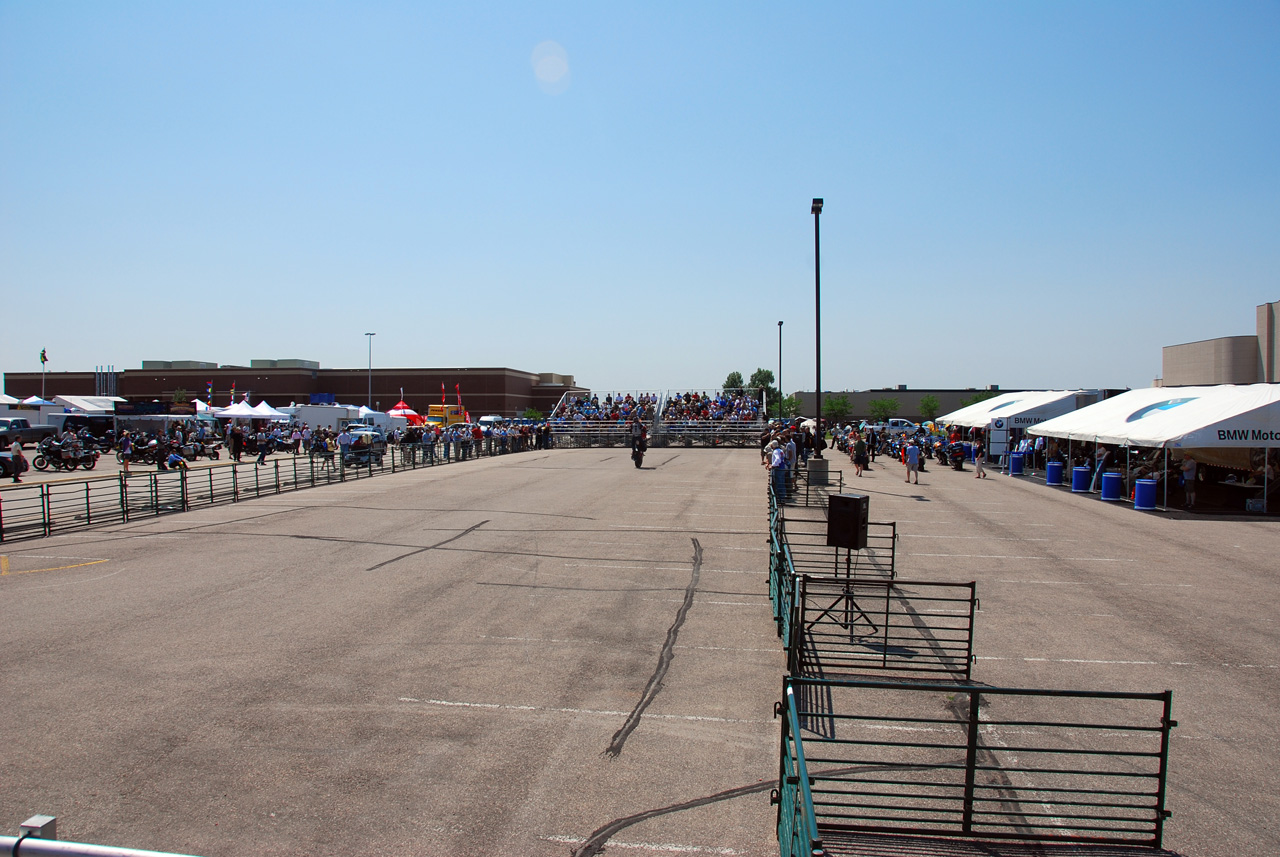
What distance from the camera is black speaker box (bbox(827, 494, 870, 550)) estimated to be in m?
9.04

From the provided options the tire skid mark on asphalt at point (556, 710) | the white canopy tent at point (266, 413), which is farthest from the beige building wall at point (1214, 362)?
the white canopy tent at point (266, 413)

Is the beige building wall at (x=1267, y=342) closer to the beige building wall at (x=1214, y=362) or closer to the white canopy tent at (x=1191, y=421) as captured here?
the beige building wall at (x=1214, y=362)

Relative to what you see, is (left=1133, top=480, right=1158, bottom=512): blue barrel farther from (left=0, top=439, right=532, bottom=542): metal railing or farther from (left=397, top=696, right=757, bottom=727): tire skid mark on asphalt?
(left=0, top=439, right=532, bottom=542): metal railing

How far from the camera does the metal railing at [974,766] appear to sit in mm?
4480

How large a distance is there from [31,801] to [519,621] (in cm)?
513

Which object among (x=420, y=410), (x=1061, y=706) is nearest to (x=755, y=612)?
(x=1061, y=706)

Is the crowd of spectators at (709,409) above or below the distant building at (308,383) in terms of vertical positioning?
below

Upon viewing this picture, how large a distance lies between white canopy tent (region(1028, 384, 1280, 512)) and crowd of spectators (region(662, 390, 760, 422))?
2677cm

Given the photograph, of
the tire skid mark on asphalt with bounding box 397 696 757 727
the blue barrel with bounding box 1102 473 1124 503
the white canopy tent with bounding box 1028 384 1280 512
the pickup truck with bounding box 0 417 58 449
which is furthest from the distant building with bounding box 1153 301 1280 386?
the pickup truck with bounding box 0 417 58 449

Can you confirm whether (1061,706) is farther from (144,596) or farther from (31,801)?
(144,596)

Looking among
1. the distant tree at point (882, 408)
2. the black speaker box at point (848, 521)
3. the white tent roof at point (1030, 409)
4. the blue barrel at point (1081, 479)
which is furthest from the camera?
the distant tree at point (882, 408)

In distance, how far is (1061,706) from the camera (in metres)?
6.99

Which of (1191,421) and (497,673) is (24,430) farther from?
(1191,421)

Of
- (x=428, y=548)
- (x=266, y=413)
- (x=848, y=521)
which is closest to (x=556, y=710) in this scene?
(x=848, y=521)
